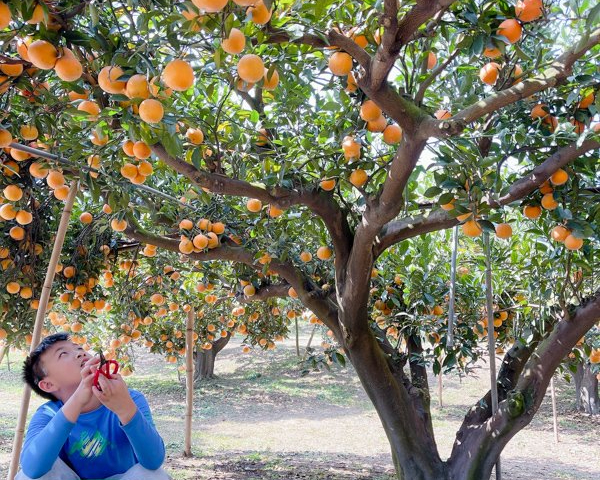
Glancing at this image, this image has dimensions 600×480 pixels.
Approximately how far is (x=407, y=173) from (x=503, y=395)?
2452mm

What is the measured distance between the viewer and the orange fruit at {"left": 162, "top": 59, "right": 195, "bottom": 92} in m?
1.26

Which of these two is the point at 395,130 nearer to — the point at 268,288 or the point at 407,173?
the point at 407,173

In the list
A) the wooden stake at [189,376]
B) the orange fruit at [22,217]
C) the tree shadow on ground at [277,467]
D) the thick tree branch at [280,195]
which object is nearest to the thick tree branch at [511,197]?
the thick tree branch at [280,195]

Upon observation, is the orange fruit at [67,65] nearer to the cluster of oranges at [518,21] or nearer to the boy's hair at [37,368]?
the boy's hair at [37,368]

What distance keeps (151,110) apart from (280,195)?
106cm

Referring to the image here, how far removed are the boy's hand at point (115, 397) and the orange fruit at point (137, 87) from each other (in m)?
0.81

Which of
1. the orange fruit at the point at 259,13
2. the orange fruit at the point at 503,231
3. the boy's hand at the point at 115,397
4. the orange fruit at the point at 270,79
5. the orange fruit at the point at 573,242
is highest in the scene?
the orange fruit at the point at 270,79

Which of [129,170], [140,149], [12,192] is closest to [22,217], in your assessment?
[12,192]

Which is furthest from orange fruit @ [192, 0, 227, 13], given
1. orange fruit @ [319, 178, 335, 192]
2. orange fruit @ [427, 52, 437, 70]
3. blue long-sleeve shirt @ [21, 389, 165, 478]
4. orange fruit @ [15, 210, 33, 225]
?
orange fruit @ [15, 210, 33, 225]

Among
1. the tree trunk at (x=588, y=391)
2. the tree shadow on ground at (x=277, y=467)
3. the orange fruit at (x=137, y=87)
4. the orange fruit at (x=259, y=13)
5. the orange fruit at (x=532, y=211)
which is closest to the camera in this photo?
the orange fruit at (x=259, y=13)

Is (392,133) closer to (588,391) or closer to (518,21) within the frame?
(518,21)

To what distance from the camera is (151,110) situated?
1299mm

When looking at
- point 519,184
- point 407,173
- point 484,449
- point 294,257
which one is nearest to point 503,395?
point 484,449

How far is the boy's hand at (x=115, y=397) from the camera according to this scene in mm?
1487
